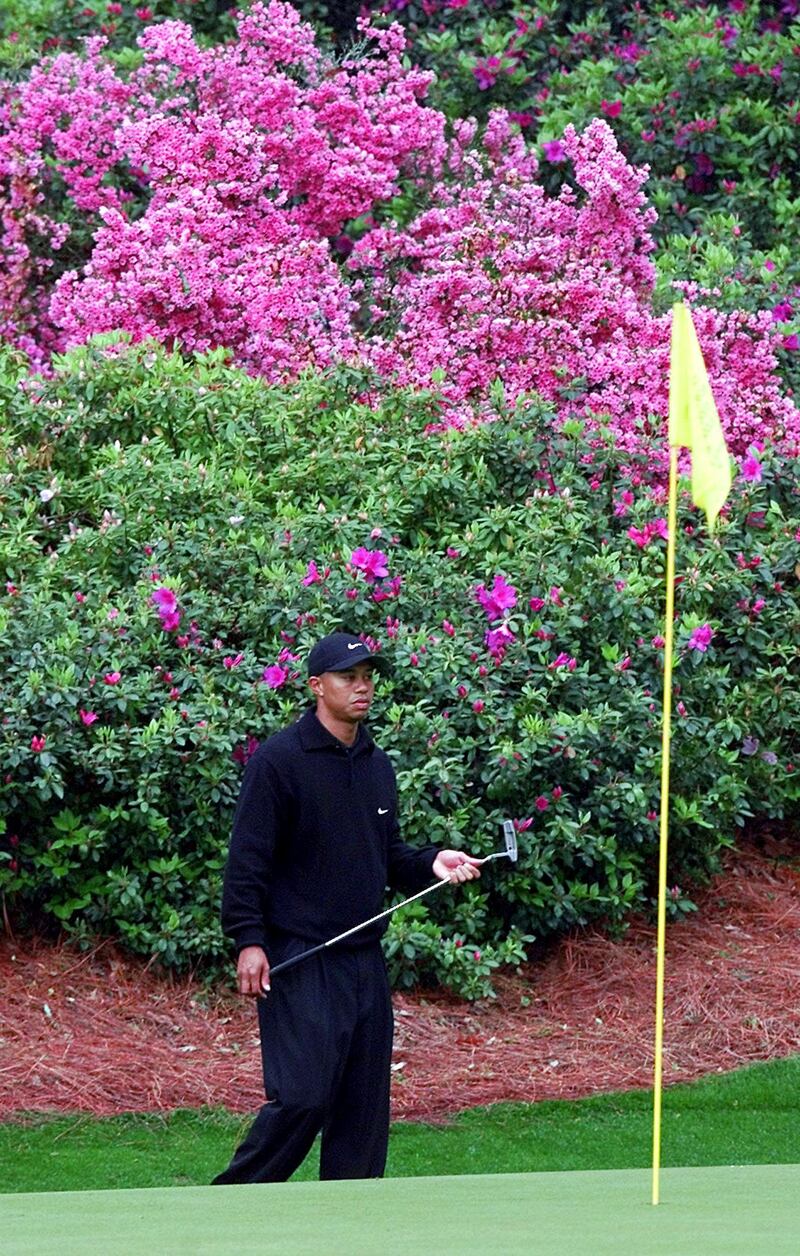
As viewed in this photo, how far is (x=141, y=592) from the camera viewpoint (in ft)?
26.5

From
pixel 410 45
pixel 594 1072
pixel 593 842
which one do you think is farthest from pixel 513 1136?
pixel 410 45

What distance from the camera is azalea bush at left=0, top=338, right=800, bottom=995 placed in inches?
305

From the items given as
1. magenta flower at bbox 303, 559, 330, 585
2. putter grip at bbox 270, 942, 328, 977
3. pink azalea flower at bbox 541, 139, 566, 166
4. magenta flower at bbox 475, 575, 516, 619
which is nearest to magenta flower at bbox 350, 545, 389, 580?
magenta flower at bbox 303, 559, 330, 585

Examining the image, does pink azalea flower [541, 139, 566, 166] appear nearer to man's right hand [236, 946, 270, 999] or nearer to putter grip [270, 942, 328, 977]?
putter grip [270, 942, 328, 977]

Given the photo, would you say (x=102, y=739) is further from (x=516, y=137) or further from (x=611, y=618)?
(x=516, y=137)

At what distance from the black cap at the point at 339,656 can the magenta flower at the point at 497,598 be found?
2.53 meters

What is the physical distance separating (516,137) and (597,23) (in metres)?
1.69

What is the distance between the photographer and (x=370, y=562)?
8.05 metres

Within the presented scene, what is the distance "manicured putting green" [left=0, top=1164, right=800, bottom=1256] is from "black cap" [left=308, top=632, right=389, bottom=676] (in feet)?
5.22

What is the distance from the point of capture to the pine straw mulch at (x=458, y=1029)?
707 cm

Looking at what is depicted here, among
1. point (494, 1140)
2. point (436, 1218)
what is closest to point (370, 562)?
point (494, 1140)

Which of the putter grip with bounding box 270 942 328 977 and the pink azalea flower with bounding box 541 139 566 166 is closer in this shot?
the putter grip with bounding box 270 942 328 977

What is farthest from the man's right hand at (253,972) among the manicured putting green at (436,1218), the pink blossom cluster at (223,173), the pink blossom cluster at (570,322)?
the pink blossom cluster at (223,173)

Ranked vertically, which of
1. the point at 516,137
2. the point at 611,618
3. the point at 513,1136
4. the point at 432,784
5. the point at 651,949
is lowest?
the point at 513,1136
